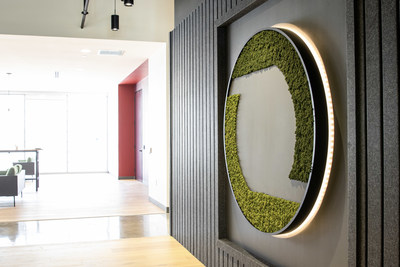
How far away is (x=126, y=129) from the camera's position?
1292 cm

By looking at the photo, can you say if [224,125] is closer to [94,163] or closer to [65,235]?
[65,235]

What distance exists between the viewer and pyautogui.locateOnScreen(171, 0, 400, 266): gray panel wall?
6.09ft

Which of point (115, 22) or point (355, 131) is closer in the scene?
point (355, 131)

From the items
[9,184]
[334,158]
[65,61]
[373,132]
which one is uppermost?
[65,61]

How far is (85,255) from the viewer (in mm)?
4473

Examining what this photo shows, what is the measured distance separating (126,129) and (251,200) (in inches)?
398

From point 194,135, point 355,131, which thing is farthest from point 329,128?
point 194,135

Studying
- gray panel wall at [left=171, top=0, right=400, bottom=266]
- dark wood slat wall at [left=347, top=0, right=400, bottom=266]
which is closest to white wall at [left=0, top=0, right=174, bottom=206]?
gray panel wall at [left=171, top=0, right=400, bottom=266]

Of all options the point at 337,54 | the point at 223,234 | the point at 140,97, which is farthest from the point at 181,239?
the point at 140,97

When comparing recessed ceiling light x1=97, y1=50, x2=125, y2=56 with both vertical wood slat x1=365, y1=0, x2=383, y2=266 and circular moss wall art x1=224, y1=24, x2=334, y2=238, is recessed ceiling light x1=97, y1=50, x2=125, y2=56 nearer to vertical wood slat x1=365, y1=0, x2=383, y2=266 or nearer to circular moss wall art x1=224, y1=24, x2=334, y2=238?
circular moss wall art x1=224, y1=24, x2=334, y2=238

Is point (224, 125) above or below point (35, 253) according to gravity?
above

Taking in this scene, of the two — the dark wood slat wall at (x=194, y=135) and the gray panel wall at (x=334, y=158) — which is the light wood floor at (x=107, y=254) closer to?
the dark wood slat wall at (x=194, y=135)

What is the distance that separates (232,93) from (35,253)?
2.67 meters

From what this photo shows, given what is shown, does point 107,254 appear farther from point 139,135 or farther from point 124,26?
point 139,135
